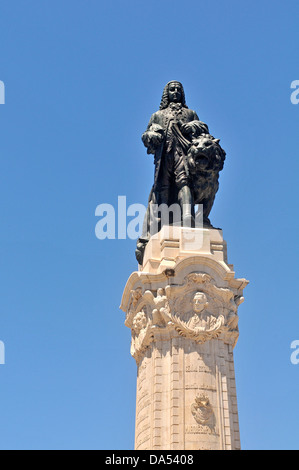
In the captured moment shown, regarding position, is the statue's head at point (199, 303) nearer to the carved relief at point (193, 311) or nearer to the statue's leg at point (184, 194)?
the carved relief at point (193, 311)

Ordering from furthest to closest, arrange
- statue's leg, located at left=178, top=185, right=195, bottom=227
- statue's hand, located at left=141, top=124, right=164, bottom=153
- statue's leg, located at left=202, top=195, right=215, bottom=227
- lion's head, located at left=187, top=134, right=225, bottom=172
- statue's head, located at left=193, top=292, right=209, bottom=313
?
statue's hand, located at left=141, top=124, right=164, bottom=153, statue's leg, located at left=202, top=195, right=215, bottom=227, lion's head, located at left=187, top=134, right=225, bottom=172, statue's leg, located at left=178, top=185, right=195, bottom=227, statue's head, located at left=193, top=292, right=209, bottom=313

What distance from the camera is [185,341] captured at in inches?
731

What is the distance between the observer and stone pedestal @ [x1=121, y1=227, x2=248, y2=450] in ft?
57.6

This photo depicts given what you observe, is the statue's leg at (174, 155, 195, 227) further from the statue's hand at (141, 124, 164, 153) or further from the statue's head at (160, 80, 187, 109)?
the statue's head at (160, 80, 187, 109)

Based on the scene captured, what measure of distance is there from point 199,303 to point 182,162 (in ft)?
16.4

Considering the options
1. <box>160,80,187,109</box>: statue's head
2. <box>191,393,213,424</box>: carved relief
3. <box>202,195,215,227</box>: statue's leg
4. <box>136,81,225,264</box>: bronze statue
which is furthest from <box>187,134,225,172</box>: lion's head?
<box>191,393,213,424</box>: carved relief

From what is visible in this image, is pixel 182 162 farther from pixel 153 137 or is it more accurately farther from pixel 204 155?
pixel 153 137

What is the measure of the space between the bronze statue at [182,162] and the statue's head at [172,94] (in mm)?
380

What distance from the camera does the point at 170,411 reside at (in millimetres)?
A: 17656

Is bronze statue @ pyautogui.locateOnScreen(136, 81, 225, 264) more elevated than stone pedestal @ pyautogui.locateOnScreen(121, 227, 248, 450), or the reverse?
bronze statue @ pyautogui.locateOnScreen(136, 81, 225, 264)

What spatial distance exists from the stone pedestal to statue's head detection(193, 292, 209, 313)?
0.09ft

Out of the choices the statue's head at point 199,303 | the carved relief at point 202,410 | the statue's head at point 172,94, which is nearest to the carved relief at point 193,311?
the statue's head at point 199,303
